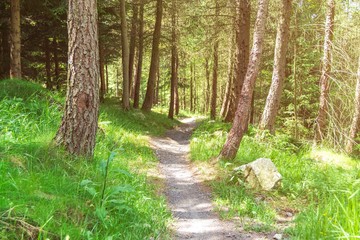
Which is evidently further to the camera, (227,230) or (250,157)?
(250,157)

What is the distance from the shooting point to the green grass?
422 cm

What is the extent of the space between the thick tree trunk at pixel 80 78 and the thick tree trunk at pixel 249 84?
4.10 m

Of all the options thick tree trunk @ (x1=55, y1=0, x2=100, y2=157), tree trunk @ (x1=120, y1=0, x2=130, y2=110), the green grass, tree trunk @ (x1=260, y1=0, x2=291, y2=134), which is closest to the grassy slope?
thick tree trunk @ (x1=55, y1=0, x2=100, y2=157)

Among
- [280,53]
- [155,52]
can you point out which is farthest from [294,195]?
[155,52]

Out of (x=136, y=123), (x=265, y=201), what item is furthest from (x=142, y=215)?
(x=136, y=123)

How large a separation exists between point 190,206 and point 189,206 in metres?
0.02

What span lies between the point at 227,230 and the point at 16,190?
3.42m

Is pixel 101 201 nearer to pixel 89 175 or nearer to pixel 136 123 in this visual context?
pixel 89 175

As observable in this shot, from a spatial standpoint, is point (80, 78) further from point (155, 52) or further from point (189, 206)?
point (155, 52)

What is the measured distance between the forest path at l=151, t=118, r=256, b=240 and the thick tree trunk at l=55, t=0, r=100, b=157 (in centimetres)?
234

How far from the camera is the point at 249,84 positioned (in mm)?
8375

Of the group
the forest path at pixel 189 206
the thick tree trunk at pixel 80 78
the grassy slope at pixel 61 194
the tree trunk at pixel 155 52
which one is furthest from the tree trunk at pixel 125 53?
the thick tree trunk at pixel 80 78

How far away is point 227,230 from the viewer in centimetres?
542

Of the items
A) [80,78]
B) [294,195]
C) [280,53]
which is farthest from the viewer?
[280,53]
